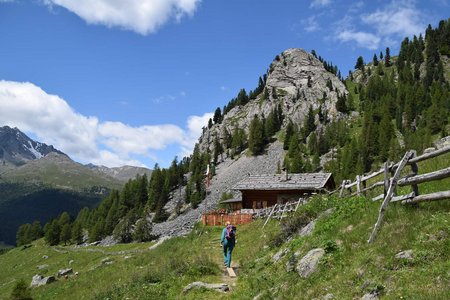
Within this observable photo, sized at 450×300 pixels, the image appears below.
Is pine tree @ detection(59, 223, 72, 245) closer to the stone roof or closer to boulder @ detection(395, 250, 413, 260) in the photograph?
the stone roof

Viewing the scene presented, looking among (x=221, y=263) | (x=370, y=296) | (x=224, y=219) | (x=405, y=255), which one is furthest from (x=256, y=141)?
(x=370, y=296)

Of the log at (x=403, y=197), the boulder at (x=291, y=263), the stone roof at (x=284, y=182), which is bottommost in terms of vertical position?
the boulder at (x=291, y=263)

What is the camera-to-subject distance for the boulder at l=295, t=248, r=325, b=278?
36.0 ft

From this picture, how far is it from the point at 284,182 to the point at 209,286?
44.2m

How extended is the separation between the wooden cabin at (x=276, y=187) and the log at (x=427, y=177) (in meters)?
43.1

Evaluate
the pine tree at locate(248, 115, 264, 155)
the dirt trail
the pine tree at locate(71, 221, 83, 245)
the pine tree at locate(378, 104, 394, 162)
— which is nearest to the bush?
the dirt trail

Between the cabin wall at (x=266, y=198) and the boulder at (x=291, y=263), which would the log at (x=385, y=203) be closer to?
the boulder at (x=291, y=263)

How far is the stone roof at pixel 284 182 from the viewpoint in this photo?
55309mm

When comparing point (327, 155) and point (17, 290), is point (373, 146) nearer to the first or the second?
point (327, 155)

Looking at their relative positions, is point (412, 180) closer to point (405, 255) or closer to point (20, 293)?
point (405, 255)

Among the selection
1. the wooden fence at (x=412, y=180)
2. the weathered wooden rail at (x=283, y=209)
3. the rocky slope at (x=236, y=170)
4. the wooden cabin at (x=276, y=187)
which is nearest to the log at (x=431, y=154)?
the wooden fence at (x=412, y=180)

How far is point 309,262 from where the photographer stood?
447 inches

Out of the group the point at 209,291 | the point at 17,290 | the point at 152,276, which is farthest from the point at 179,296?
the point at 17,290

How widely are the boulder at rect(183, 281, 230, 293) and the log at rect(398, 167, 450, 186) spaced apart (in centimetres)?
698
